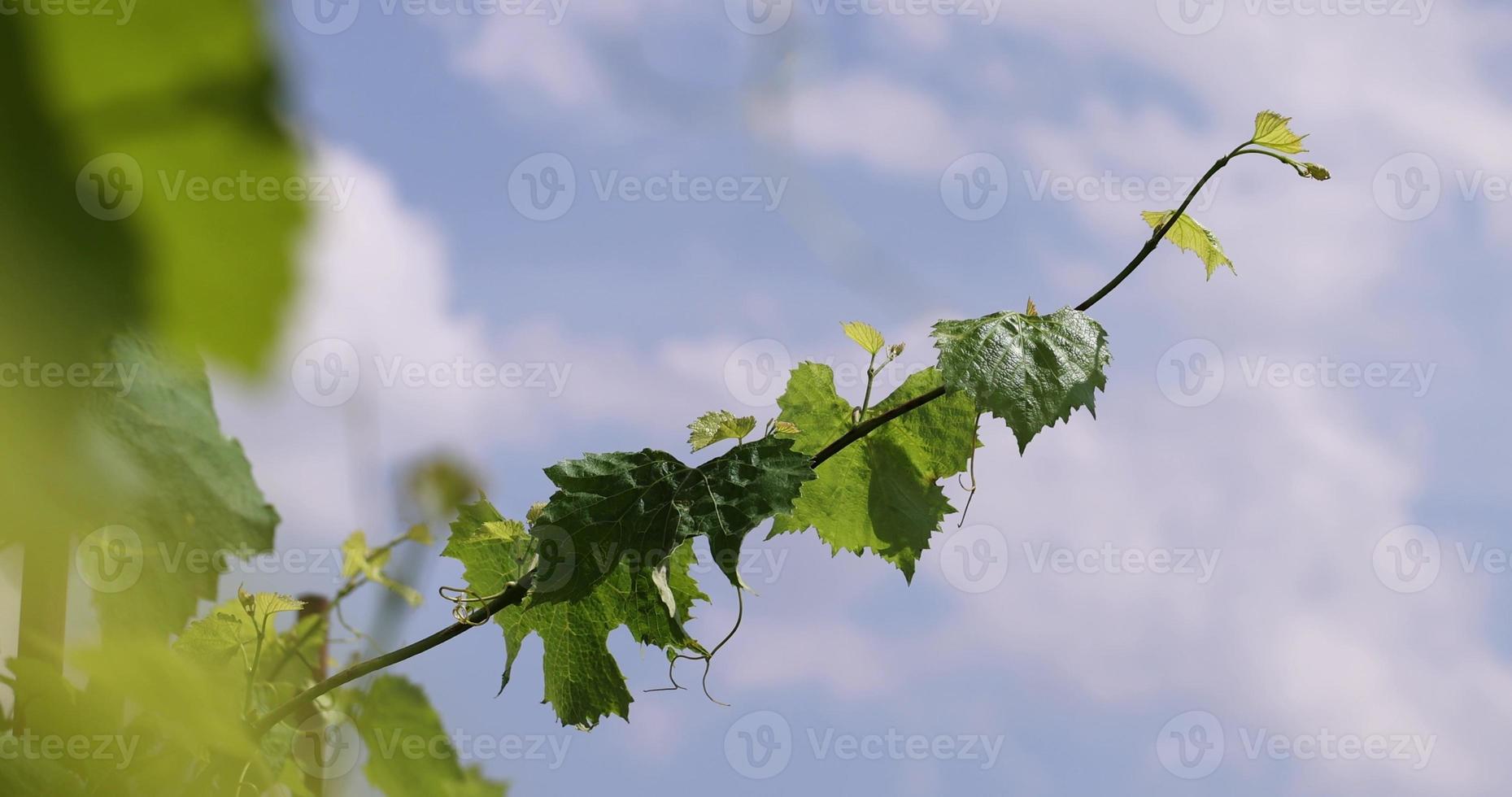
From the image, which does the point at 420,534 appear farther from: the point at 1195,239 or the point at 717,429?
the point at 1195,239

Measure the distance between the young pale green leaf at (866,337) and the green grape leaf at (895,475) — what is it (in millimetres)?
40

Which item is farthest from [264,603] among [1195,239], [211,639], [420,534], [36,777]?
[1195,239]

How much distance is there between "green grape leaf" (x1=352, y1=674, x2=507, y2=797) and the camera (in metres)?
0.95

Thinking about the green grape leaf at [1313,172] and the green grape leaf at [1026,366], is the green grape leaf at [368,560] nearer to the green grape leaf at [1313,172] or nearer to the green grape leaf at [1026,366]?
the green grape leaf at [1026,366]

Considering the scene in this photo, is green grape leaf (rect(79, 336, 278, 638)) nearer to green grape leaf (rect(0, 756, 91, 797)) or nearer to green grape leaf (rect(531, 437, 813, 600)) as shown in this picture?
green grape leaf (rect(0, 756, 91, 797))

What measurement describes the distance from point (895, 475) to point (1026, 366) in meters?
0.13

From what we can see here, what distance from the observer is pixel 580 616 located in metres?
0.63

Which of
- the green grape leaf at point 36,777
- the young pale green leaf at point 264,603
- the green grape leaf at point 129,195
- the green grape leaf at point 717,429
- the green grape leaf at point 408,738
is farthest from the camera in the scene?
the green grape leaf at point 408,738

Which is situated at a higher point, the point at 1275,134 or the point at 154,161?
the point at 1275,134

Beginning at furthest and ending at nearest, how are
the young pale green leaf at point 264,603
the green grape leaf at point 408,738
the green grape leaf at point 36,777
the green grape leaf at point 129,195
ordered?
the green grape leaf at point 408,738
the young pale green leaf at point 264,603
the green grape leaf at point 36,777
the green grape leaf at point 129,195

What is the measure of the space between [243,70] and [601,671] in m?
0.41

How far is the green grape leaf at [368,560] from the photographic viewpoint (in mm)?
1041

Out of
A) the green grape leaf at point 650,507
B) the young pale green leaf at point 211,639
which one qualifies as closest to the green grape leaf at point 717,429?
the green grape leaf at point 650,507

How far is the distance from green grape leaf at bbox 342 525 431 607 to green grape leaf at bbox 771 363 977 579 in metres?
0.51
